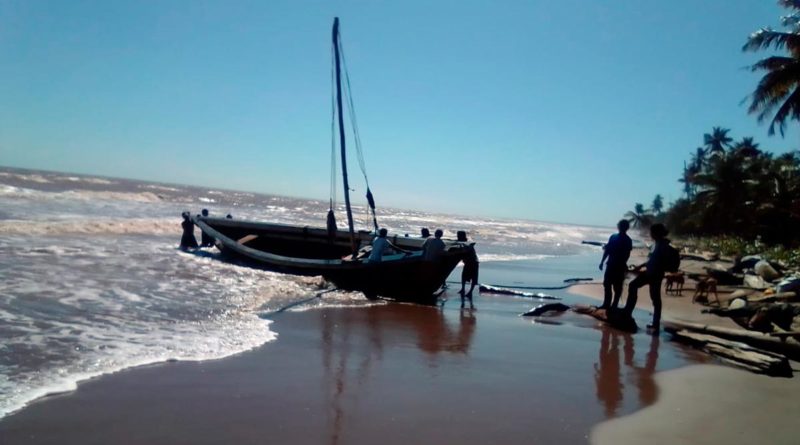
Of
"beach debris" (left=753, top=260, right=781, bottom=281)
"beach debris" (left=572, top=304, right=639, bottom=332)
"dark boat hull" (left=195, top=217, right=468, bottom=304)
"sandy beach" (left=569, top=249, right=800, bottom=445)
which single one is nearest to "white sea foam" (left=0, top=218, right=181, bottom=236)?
"dark boat hull" (left=195, top=217, right=468, bottom=304)

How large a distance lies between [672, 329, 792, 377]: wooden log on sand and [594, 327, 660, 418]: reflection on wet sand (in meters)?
0.47

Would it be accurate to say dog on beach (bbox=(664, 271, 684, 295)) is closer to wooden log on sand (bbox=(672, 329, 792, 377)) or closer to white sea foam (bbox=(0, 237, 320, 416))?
wooden log on sand (bbox=(672, 329, 792, 377))

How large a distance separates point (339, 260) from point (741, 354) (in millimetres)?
8141

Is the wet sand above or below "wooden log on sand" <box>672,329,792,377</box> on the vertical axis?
below

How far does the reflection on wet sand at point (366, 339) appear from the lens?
5293mm

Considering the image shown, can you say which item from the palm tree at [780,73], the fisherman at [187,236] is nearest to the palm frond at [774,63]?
the palm tree at [780,73]

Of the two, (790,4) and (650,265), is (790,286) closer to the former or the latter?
(650,265)

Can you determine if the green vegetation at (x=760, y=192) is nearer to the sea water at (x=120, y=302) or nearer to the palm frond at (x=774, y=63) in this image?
the palm frond at (x=774, y=63)

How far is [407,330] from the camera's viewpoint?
8500mm

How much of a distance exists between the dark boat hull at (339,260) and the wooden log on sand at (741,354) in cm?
488

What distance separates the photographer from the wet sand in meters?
4.36

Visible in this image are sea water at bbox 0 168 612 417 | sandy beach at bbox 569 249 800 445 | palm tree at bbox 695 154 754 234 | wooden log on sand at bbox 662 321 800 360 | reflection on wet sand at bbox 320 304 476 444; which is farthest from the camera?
palm tree at bbox 695 154 754 234

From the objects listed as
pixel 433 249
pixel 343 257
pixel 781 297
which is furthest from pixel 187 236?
pixel 781 297

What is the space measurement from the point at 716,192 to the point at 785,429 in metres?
31.9
